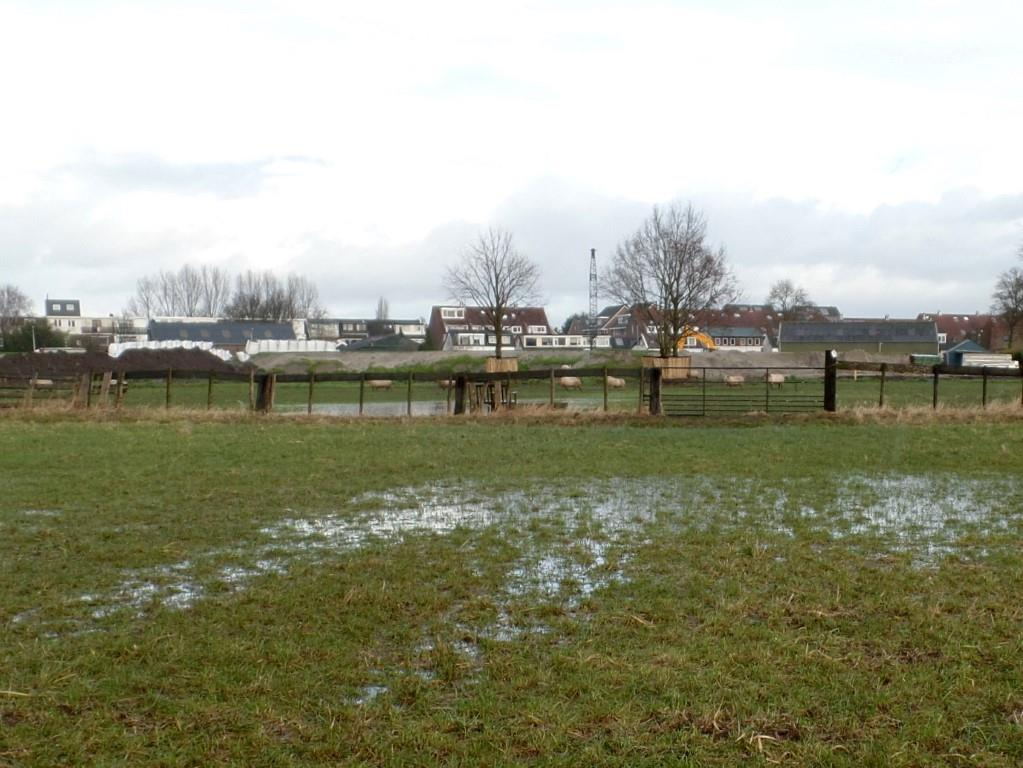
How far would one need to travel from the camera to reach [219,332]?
98.1 m

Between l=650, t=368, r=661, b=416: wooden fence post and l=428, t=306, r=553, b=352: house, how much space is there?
55.5 meters

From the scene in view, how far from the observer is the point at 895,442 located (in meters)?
18.6

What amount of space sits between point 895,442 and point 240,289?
11030 cm

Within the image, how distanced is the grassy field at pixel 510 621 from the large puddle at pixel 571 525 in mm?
45

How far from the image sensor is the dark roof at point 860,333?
87.7 m

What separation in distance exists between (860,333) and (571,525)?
84794mm

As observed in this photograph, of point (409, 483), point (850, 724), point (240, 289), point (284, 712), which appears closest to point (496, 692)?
point (284, 712)

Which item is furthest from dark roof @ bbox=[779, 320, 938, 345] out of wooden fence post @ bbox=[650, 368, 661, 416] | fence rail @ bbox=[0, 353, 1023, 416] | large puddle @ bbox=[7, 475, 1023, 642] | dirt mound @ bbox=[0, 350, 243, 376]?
large puddle @ bbox=[7, 475, 1023, 642]

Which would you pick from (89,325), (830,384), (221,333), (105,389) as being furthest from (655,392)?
(89,325)

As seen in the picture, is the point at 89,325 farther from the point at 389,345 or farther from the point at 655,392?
the point at 655,392

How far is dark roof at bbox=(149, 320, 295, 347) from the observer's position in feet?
314

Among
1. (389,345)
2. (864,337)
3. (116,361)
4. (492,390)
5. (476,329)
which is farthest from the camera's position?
(476,329)

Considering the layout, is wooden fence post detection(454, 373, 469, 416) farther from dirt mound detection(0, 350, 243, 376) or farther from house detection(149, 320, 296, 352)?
house detection(149, 320, 296, 352)

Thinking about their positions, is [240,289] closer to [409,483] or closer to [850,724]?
[409,483]
